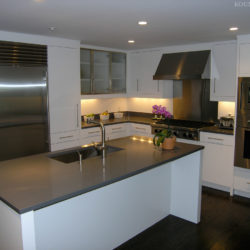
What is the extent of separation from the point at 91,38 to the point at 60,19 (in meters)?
1.30

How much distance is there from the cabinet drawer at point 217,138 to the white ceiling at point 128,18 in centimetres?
151

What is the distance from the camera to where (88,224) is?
8.54 feet

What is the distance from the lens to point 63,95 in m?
4.52

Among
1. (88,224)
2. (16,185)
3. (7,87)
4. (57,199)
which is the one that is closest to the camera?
(57,199)

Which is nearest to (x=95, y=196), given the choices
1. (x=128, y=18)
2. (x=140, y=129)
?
(x=128, y=18)

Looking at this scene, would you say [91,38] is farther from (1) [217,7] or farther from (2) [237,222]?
(2) [237,222]

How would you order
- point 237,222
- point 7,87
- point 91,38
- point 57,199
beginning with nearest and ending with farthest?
point 57,199
point 237,222
point 7,87
point 91,38

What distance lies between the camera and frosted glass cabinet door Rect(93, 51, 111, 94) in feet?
17.4

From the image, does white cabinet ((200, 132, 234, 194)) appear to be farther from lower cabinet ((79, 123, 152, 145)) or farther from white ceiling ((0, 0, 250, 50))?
white ceiling ((0, 0, 250, 50))

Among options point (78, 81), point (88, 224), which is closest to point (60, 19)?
point (78, 81)

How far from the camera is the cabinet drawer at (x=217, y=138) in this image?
4327 millimetres

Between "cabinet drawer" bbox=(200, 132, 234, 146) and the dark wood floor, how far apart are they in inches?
37.3

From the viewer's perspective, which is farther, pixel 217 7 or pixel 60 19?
pixel 60 19

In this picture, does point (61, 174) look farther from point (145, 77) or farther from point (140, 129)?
point (145, 77)
